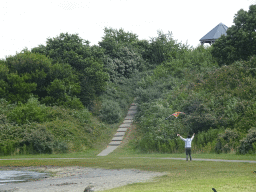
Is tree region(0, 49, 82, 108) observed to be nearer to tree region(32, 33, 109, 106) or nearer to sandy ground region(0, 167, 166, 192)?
tree region(32, 33, 109, 106)

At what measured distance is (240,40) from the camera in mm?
33406

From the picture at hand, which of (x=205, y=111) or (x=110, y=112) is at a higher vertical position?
(x=110, y=112)

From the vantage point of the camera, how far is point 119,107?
3825 centimetres

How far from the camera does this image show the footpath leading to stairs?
94.1ft

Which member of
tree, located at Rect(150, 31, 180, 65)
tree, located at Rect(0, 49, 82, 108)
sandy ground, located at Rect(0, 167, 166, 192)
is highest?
tree, located at Rect(150, 31, 180, 65)

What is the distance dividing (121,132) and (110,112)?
4.18 meters

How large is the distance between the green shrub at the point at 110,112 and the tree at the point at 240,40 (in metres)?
13.3

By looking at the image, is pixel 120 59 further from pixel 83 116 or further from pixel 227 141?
pixel 227 141

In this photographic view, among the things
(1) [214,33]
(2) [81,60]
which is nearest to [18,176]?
(2) [81,60]

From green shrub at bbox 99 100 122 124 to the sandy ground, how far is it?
20123 mm

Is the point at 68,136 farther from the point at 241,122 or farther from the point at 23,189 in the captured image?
the point at 23,189

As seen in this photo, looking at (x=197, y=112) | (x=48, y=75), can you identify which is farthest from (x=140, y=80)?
(x=197, y=112)

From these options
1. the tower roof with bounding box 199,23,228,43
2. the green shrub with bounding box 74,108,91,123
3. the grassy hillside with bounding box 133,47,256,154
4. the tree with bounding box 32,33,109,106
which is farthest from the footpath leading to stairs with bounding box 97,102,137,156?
the tower roof with bounding box 199,23,228,43

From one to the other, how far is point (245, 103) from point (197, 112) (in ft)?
13.4
